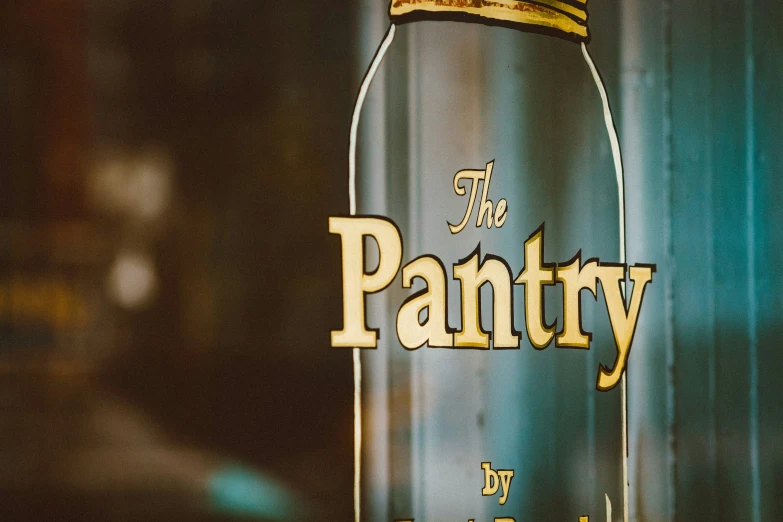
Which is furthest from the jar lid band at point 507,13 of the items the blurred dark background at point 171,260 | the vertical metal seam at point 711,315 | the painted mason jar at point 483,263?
the vertical metal seam at point 711,315

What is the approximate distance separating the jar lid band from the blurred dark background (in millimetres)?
189

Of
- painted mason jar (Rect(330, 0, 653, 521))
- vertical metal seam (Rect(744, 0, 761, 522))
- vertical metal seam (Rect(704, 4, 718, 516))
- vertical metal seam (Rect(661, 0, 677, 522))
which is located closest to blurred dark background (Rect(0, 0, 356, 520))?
painted mason jar (Rect(330, 0, 653, 521))

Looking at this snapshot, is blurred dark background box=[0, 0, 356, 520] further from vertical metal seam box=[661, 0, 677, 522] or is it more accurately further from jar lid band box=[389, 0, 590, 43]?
vertical metal seam box=[661, 0, 677, 522]

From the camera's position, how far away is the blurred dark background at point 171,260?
152 cm

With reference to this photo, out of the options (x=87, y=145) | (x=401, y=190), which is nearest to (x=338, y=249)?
(x=401, y=190)

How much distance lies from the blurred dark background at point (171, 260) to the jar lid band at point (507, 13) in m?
0.19

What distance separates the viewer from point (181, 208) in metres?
1.54

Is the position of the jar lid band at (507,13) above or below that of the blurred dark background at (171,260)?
above

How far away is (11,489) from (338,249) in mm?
925

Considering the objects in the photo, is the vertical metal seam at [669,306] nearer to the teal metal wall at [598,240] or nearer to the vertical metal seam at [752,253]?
the teal metal wall at [598,240]

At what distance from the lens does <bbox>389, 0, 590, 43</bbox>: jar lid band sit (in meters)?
1.61

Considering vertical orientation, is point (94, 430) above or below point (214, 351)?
below

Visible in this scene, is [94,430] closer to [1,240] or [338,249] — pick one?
[1,240]

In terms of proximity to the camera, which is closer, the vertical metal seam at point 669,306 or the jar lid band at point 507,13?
the jar lid band at point 507,13
